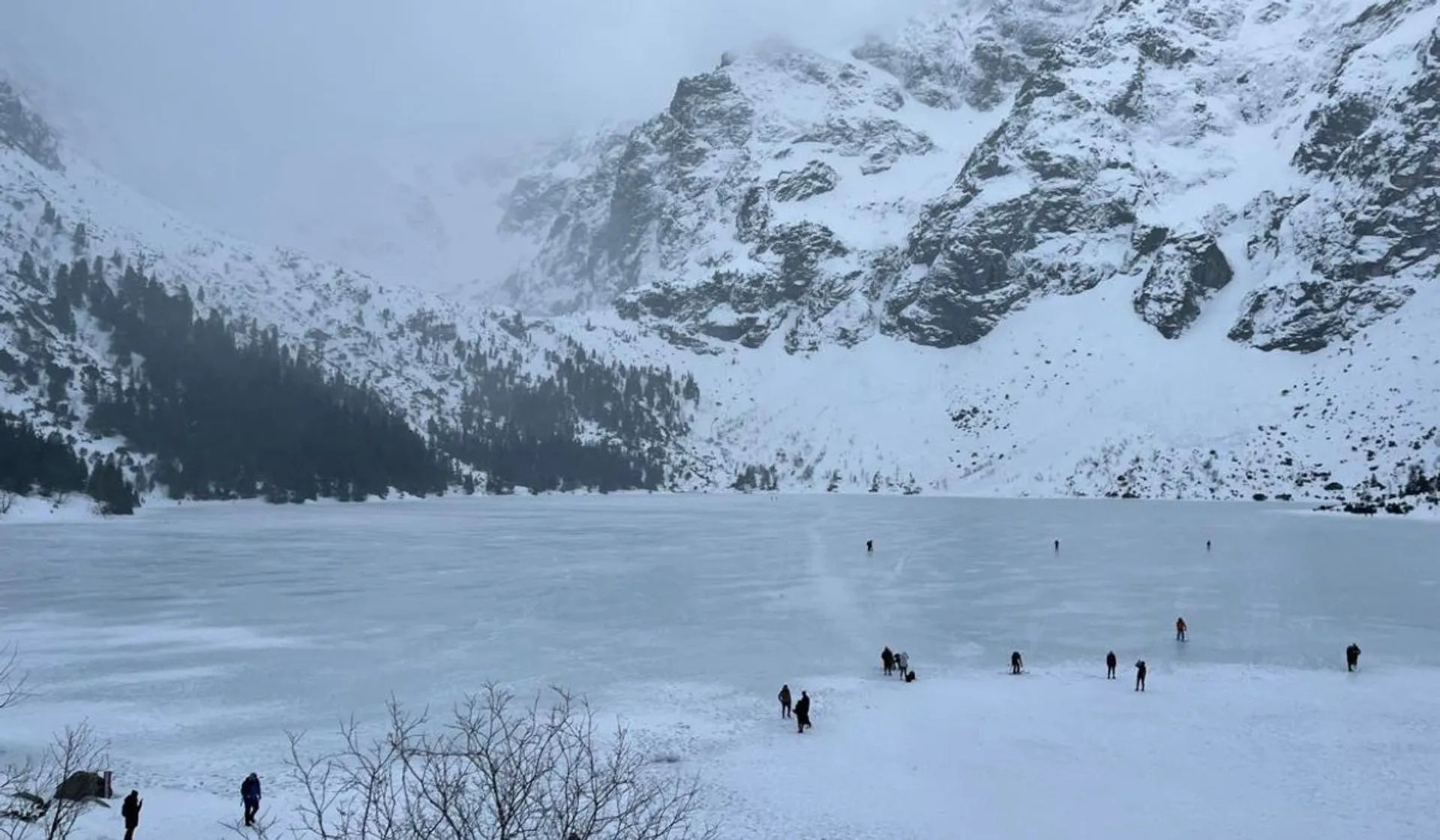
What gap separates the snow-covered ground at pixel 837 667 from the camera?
21.5 metres

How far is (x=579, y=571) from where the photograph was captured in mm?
58531

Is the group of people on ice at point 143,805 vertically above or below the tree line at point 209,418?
below

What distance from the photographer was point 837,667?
3450cm

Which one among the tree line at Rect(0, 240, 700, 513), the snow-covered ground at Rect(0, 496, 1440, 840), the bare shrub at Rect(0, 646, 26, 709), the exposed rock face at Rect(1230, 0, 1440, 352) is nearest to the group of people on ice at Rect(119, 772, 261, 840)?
the snow-covered ground at Rect(0, 496, 1440, 840)

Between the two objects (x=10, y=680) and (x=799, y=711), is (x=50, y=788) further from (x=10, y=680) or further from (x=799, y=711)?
(x=799, y=711)

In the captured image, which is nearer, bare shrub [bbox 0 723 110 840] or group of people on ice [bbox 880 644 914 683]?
bare shrub [bbox 0 723 110 840]

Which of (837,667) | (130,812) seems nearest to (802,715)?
(837,667)

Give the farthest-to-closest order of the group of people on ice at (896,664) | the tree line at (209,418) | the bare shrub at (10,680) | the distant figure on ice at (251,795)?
the tree line at (209,418) → the group of people on ice at (896,664) → the bare shrub at (10,680) → the distant figure on ice at (251,795)

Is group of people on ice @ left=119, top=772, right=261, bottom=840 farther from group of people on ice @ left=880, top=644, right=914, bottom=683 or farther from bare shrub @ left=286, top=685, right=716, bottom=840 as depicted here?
group of people on ice @ left=880, top=644, right=914, bottom=683

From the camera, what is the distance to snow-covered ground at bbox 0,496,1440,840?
21.5 metres

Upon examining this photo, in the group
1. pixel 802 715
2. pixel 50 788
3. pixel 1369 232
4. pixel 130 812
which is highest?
pixel 1369 232

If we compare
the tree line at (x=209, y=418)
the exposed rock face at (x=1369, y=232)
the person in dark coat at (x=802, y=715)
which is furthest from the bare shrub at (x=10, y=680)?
the exposed rock face at (x=1369, y=232)

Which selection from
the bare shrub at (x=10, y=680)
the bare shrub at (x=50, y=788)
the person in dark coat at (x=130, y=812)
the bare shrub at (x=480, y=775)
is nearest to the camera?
the bare shrub at (x=50, y=788)

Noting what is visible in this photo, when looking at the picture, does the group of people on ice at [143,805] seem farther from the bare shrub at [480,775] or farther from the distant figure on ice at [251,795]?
the bare shrub at [480,775]
